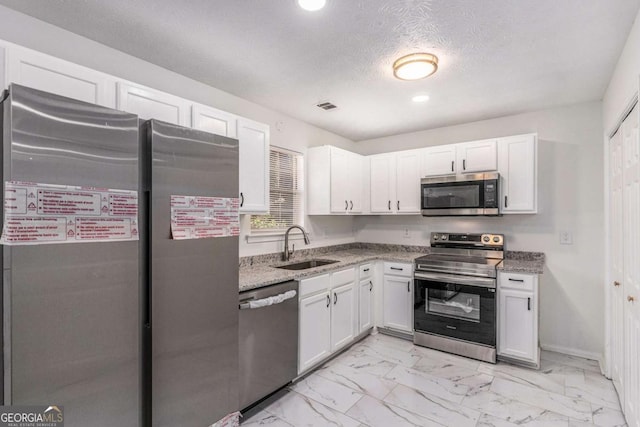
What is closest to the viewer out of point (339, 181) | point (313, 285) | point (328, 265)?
point (313, 285)

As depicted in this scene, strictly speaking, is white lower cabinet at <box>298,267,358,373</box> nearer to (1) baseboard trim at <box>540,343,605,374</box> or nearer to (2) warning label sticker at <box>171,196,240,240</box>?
(2) warning label sticker at <box>171,196,240,240</box>

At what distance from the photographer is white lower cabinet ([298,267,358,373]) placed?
266cm

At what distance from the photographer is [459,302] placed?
3.16 m

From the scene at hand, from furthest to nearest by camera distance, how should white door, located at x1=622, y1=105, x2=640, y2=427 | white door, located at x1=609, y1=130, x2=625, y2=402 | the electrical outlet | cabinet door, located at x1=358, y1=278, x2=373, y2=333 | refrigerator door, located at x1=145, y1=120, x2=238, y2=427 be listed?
cabinet door, located at x1=358, y1=278, x2=373, y2=333 → the electrical outlet → white door, located at x1=609, y1=130, x2=625, y2=402 → white door, located at x1=622, y1=105, x2=640, y2=427 → refrigerator door, located at x1=145, y1=120, x2=238, y2=427

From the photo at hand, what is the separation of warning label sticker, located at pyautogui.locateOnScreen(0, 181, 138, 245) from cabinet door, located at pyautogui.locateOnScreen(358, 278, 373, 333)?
2559 millimetres

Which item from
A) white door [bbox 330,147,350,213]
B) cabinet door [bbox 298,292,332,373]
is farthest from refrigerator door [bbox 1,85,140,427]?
white door [bbox 330,147,350,213]

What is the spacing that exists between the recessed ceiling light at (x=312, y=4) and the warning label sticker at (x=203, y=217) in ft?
3.69

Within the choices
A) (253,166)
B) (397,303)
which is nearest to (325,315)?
(397,303)

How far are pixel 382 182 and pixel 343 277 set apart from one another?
1.53m

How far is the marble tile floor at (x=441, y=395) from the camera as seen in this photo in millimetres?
2152

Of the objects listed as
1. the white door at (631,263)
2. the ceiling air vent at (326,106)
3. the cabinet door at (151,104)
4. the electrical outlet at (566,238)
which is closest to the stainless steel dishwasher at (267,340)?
the cabinet door at (151,104)

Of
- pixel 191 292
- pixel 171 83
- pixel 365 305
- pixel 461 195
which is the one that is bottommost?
pixel 365 305

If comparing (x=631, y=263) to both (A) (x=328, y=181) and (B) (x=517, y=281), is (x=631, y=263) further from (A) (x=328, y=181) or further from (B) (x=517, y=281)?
(A) (x=328, y=181)

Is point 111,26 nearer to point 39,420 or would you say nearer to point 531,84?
point 39,420
